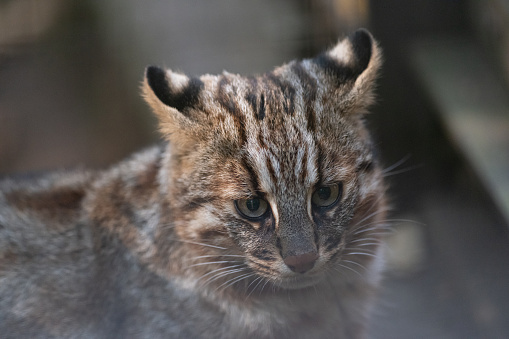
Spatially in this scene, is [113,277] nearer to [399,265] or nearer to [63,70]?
[399,265]

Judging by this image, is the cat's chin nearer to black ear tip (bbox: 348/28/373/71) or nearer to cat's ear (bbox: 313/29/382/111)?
cat's ear (bbox: 313/29/382/111)

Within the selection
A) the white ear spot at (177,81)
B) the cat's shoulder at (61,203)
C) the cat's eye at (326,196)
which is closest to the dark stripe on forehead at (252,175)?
the cat's eye at (326,196)

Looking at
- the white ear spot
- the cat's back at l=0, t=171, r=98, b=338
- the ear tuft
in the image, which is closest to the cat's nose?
the ear tuft

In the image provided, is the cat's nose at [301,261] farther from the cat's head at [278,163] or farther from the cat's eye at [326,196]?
the cat's eye at [326,196]

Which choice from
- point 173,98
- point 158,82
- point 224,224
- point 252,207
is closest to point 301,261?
point 252,207

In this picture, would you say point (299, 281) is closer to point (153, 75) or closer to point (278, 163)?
point (278, 163)

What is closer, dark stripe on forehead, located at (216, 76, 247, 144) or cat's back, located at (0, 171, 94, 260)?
dark stripe on forehead, located at (216, 76, 247, 144)
